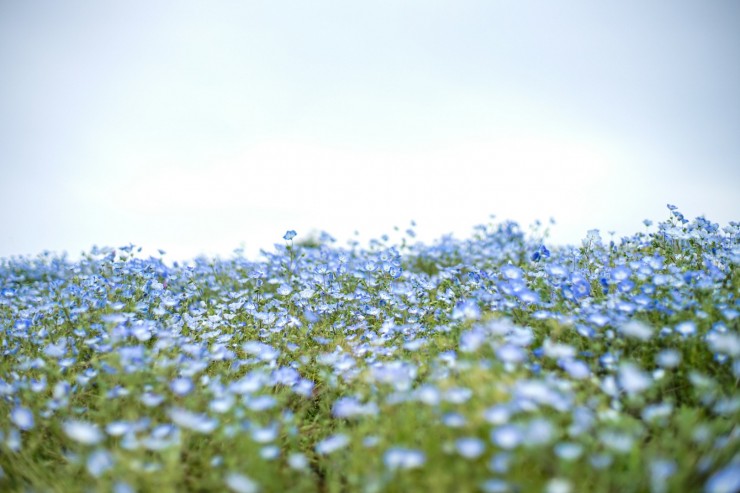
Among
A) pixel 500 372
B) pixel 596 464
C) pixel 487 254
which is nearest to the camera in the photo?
pixel 596 464

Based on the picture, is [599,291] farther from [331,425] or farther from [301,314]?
[301,314]

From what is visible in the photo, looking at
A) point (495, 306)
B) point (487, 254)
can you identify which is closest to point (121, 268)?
point (495, 306)

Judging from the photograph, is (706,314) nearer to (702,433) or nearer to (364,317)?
(702,433)

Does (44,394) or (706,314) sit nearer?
(706,314)

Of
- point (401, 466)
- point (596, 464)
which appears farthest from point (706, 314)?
point (401, 466)

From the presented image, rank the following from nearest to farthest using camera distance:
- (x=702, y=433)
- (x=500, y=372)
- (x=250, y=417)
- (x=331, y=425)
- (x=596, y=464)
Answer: (x=596, y=464) → (x=702, y=433) → (x=500, y=372) → (x=250, y=417) → (x=331, y=425)

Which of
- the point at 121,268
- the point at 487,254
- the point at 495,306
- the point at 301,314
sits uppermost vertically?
the point at 487,254

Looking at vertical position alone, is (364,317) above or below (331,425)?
above
